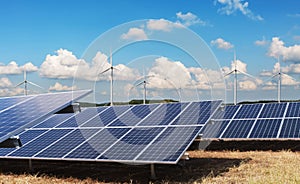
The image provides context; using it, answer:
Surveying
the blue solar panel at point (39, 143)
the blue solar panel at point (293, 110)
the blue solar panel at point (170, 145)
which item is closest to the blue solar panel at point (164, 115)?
the blue solar panel at point (170, 145)

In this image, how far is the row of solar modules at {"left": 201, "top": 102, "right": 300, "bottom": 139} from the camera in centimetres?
1647

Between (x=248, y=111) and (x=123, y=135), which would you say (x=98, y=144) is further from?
(x=248, y=111)

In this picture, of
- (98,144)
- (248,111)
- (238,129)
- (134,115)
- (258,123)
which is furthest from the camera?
(248,111)

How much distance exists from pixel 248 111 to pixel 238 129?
2761 millimetres

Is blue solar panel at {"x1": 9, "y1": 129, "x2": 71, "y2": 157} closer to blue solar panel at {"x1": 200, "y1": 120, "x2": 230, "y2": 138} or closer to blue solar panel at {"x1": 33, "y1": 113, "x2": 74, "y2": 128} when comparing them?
blue solar panel at {"x1": 33, "y1": 113, "x2": 74, "y2": 128}

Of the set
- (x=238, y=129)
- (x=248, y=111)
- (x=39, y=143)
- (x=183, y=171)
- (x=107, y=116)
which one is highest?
(x=107, y=116)

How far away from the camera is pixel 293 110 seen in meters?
18.9

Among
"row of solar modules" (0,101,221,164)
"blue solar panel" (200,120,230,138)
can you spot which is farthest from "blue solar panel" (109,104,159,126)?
"blue solar panel" (200,120,230,138)

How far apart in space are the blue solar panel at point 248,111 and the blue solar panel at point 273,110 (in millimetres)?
352

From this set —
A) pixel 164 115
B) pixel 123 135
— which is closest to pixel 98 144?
pixel 123 135

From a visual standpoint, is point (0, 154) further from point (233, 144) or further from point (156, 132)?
point (233, 144)

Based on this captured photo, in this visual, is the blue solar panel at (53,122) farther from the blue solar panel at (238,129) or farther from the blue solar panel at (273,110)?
the blue solar panel at (273,110)

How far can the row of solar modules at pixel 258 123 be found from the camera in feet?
54.0

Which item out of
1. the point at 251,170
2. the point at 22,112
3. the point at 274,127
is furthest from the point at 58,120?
the point at 274,127
